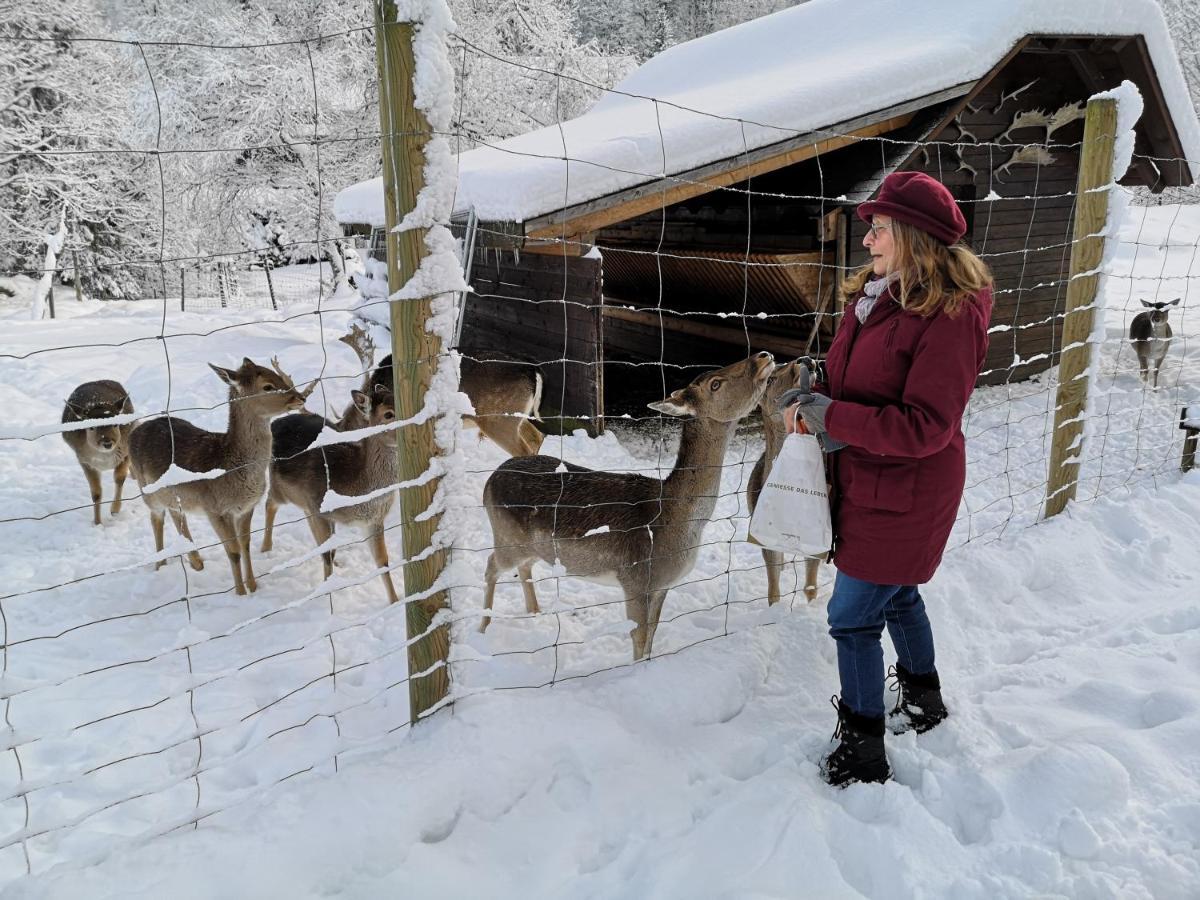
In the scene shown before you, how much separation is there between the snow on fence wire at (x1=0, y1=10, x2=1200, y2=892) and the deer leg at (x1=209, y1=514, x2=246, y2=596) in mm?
123

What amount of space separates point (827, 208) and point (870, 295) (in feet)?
23.4

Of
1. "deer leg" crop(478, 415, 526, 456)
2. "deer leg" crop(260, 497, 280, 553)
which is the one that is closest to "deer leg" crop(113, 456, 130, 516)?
"deer leg" crop(260, 497, 280, 553)

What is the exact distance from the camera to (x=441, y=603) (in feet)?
9.83

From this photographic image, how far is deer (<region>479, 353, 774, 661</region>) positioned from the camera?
12.8ft

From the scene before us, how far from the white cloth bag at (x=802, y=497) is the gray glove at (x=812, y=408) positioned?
1.3 inches

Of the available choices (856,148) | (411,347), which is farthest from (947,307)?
(856,148)

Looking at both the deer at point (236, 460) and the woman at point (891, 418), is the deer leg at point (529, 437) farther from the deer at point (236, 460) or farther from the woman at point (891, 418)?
the woman at point (891, 418)

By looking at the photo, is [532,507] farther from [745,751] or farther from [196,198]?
[196,198]

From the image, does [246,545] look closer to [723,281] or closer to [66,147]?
[723,281]

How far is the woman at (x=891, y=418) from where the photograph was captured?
257 centimetres

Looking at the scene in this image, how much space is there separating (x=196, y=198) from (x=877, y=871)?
20.5m

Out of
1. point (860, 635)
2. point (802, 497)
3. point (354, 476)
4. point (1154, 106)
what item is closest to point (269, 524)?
point (354, 476)

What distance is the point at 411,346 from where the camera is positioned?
278 cm

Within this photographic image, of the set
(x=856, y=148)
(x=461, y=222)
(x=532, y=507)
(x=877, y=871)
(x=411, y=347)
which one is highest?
(x=856, y=148)
